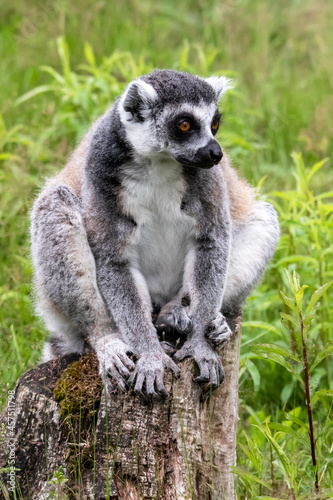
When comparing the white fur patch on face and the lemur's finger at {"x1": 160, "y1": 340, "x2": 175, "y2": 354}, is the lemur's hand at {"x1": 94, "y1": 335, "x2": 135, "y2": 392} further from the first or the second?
the white fur patch on face

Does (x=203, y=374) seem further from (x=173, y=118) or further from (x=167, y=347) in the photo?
(x=173, y=118)

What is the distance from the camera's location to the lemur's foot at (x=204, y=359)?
3889 millimetres

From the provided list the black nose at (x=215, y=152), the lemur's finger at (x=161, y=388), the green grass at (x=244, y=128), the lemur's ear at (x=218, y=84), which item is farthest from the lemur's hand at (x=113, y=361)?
the lemur's ear at (x=218, y=84)

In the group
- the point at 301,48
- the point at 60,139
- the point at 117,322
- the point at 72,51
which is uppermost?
the point at 301,48

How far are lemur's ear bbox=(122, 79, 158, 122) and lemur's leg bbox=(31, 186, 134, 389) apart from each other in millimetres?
767

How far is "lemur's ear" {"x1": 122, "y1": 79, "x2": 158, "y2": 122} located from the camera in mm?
4043

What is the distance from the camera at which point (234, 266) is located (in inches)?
193

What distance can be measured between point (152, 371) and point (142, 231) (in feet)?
3.19

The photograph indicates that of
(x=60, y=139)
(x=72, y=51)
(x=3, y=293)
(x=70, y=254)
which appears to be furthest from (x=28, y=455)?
(x=72, y=51)

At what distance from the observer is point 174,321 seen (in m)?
4.29

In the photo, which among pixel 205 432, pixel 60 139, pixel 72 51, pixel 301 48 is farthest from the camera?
pixel 301 48

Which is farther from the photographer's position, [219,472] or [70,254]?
[70,254]

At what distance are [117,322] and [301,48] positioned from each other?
27.9 feet

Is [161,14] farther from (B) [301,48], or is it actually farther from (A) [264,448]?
(A) [264,448]
